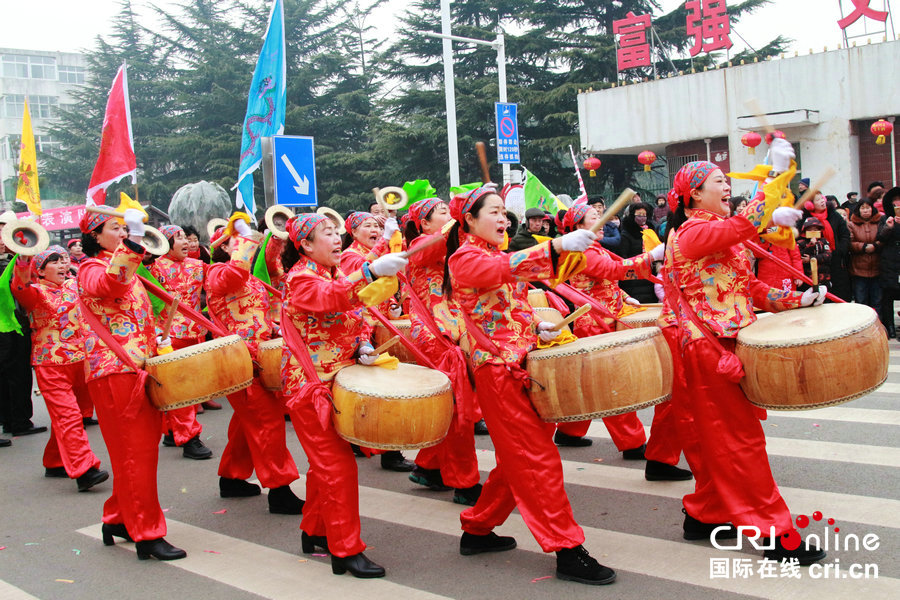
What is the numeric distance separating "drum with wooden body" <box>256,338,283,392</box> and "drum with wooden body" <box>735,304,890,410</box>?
9.57ft

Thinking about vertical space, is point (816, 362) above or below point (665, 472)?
above

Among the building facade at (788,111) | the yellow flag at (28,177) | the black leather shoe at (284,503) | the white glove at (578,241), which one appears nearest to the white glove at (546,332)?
the white glove at (578,241)

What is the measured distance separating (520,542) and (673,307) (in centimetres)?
150

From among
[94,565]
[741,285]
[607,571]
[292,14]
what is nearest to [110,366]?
[94,565]

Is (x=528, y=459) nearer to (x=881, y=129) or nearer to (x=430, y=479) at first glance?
(x=430, y=479)

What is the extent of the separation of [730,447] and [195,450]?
4682mm

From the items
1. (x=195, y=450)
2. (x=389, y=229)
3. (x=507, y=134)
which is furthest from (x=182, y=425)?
(x=507, y=134)

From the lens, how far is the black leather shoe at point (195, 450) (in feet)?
23.6

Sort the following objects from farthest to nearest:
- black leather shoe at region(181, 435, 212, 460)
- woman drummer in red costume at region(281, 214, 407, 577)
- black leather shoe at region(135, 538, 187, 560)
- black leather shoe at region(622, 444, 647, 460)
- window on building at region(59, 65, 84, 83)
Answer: window on building at region(59, 65, 84, 83) < black leather shoe at region(181, 435, 212, 460) < black leather shoe at region(622, 444, 647, 460) < black leather shoe at region(135, 538, 187, 560) < woman drummer in red costume at region(281, 214, 407, 577)

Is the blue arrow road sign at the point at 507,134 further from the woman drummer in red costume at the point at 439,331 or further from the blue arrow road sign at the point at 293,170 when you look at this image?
the woman drummer in red costume at the point at 439,331

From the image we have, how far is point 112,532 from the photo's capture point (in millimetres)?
5031

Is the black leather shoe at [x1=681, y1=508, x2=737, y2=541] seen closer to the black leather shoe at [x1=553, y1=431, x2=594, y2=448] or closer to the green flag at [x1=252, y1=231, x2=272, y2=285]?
the black leather shoe at [x1=553, y1=431, x2=594, y2=448]

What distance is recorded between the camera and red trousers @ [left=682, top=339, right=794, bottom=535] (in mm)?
4105

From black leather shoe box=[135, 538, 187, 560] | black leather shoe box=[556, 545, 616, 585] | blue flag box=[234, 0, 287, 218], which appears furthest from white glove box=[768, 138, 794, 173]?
blue flag box=[234, 0, 287, 218]
